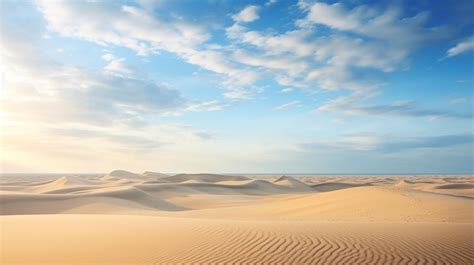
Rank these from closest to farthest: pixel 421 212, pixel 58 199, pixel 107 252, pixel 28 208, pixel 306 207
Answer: pixel 107 252
pixel 421 212
pixel 306 207
pixel 28 208
pixel 58 199

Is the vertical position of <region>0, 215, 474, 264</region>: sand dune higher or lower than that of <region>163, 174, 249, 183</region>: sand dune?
lower

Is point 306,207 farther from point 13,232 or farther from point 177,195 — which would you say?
point 177,195

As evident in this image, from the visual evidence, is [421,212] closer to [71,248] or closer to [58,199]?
[71,248]

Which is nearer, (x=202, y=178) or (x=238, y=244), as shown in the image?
(x=238, y=244)

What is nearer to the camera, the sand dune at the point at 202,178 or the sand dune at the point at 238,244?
the sand dune at the point at 238,244

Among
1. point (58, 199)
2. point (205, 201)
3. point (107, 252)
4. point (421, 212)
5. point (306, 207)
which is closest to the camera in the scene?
point (107, 252)

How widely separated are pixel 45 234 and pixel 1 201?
18391mm

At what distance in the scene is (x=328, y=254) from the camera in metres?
8.42

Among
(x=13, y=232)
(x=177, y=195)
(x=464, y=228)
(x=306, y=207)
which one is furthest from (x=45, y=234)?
(x=177, y=195)

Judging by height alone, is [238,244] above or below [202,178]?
below

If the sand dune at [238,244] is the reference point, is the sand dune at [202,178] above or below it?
above

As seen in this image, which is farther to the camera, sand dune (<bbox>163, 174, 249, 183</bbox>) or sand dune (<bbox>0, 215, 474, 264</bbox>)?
sand dune (<bbox>163, 174, 249, 183</bbox>)

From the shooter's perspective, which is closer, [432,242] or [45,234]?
[432,242]

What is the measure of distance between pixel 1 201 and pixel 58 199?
355cm
